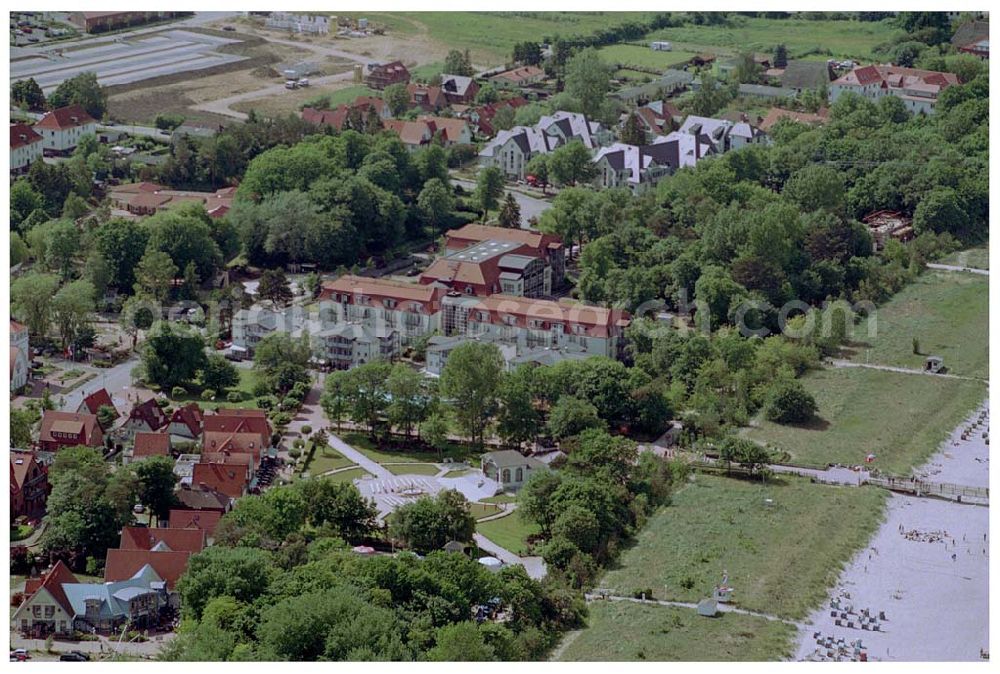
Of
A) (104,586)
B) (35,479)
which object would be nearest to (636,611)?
(104,586)

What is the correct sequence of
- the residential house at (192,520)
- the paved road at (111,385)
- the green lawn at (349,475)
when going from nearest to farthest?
the residential house at (192,520) < the green lawn at (349,475) < the paved road at (111,385)

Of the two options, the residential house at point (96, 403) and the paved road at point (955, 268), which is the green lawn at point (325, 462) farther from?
the paved road at point (955, 268)

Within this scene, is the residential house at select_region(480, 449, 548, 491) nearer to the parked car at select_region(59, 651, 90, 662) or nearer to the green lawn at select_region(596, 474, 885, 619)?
the green lawn at select_region(596, 474, 885, 619)

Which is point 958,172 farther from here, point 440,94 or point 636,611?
point 636,611

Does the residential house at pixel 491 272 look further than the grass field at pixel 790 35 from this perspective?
No

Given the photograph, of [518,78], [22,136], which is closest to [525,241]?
[22,136]

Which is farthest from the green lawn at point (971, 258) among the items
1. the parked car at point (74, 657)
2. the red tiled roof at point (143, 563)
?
the parked car at point (74, 657)
